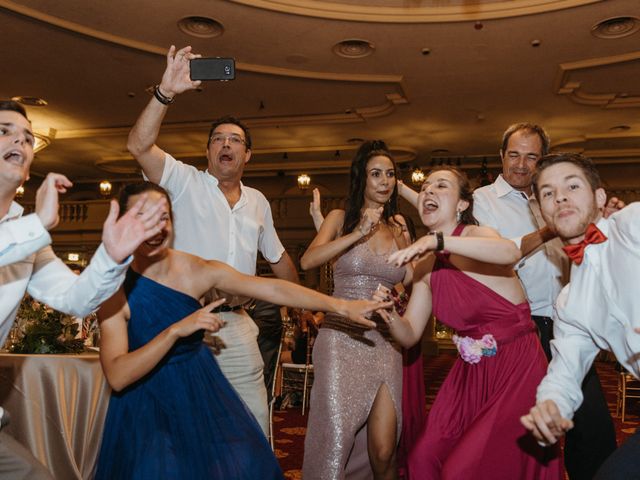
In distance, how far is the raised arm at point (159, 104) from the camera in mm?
2568

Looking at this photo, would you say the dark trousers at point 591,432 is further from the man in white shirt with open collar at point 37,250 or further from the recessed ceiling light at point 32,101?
the recessed ceiling light at point 32,101

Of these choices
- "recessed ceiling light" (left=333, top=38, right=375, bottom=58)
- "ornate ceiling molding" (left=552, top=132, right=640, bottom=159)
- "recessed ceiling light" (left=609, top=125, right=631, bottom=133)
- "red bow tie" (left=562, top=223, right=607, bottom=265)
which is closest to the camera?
"red bow tie" (left=562, top=223, right=607, bottom=265)

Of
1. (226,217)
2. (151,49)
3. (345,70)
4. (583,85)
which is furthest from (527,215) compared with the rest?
(583,85)

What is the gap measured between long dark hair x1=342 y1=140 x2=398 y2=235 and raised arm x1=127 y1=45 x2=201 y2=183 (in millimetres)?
1104

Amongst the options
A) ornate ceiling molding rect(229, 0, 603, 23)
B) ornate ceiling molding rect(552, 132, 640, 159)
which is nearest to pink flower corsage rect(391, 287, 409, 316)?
ornate ceiling molding rect(229, 0, 603, 23)

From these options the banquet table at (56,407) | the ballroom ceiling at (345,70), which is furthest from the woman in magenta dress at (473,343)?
the ballroom ceiling at (345,70)

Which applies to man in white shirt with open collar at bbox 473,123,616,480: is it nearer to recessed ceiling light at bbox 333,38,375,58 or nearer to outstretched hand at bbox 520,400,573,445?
outstretched hand at bbox 520,400,573,445

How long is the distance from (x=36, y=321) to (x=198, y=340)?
1.42 metres

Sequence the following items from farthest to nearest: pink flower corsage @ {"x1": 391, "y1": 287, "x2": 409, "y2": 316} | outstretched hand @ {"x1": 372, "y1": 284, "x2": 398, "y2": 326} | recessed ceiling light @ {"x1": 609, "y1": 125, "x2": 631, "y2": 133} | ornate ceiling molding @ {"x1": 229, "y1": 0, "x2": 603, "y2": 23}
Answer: recessed ceiling light @ {"x1": 609, "y1": 125, "x2": 631, "y2": 133}, ornate ceiling molding @ {"x1": 229, "y1": 0, "x2": 603, "y2": 23}, pink flower corsage @ {"x1": 391, "y1": 287, "x2": 409, "y2": 316}, outstretched hand @ {"x1": 372, "y1": 284, "x2": 398, "y2": 326}

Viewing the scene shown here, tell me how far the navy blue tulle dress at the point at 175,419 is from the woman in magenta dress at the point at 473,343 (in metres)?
0.68

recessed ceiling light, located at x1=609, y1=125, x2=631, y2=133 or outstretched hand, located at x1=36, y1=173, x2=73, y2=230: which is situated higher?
recessed ceiling light, located at x1=609, y1=125, x2=631, y2=133

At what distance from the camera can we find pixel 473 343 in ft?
8.18

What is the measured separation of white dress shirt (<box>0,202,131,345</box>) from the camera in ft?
6.07

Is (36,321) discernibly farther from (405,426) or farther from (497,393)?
(497,393)
